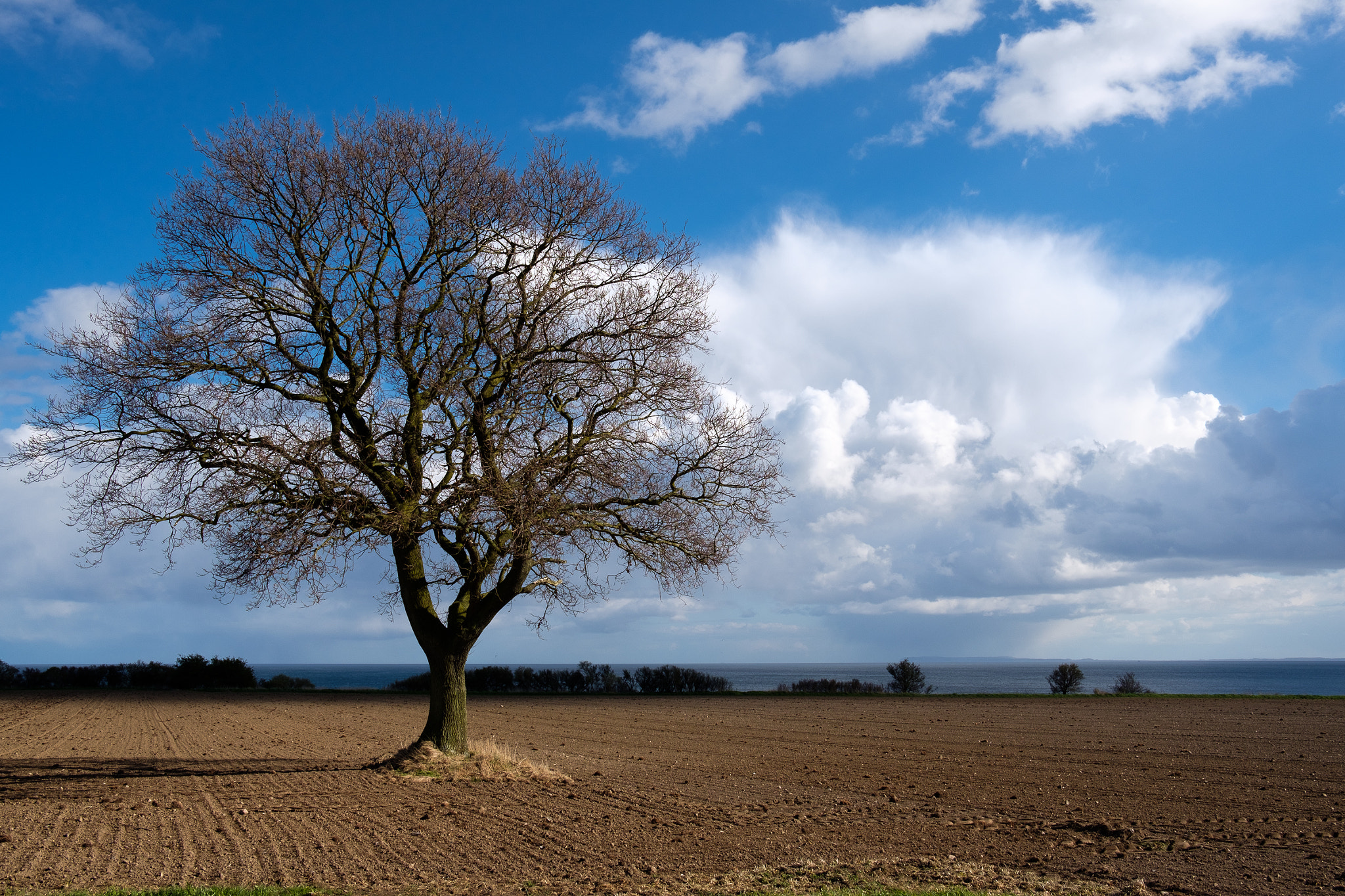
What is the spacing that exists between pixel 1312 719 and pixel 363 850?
108ft

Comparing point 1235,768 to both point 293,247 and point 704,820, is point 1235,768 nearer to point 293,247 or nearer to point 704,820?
point 704,820

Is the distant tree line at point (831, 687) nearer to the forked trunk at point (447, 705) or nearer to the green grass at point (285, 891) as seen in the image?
the forked trunk at point (447, 705)

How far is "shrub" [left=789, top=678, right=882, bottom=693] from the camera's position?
5481 centimetres

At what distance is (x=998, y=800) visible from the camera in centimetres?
1310

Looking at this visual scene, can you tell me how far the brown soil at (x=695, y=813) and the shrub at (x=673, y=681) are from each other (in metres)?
35.5

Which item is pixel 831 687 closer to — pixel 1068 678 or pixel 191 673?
pixel 1068 678

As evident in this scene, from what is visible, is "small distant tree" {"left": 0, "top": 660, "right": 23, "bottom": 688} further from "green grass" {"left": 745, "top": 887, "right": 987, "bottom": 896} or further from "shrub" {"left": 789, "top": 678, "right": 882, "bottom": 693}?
"green grass" {"left": 745, "top": 887, "right": 987, "bottom": 896}

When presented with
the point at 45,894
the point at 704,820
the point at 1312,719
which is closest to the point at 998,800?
the point at 704,820

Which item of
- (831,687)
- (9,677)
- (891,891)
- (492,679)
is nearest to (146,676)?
(9,677)

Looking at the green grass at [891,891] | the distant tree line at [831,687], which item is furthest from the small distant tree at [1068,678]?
the green grass at [891,891]

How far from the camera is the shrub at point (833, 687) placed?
5481 cm

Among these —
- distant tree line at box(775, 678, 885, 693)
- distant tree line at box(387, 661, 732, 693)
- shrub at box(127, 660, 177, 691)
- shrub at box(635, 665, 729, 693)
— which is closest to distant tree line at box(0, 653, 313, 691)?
shrub at box(127, 660, 177, 691)

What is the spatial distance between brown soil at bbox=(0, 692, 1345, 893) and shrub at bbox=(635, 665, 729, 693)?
116 feet

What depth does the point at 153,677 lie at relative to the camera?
62.6 meters
